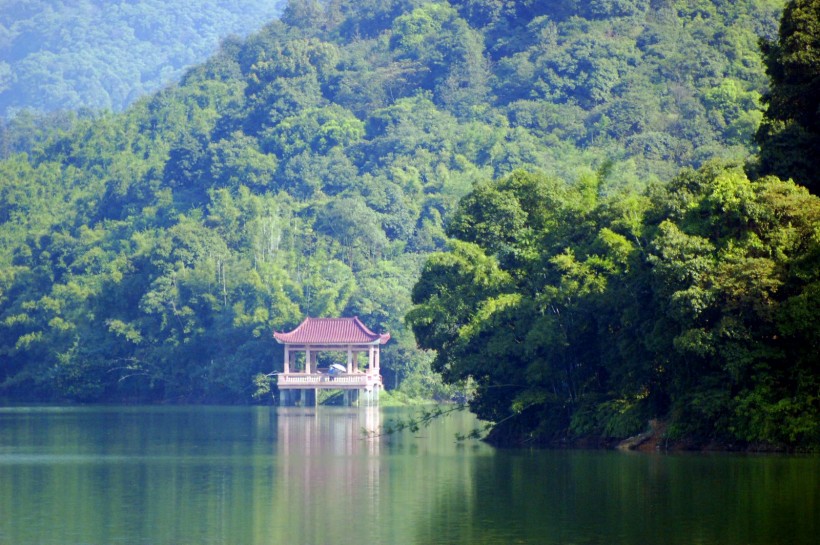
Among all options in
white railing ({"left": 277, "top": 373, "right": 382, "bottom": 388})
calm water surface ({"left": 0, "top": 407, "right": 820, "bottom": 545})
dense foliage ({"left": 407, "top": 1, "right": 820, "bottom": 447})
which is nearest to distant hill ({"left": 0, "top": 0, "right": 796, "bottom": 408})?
white railing ({"left": 277, "top": 373, "right": 382, "bottom": 388})

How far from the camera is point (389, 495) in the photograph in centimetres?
2553

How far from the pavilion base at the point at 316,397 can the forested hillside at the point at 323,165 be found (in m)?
2.16

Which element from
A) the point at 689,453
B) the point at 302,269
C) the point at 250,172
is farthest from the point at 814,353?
the point at 250,172

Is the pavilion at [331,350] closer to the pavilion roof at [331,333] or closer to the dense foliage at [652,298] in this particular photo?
the pavilion roof at [331,333]

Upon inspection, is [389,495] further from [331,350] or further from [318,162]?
[318,162]

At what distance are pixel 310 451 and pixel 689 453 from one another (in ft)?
32.3

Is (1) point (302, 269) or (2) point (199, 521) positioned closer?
(2) point (199, 521)

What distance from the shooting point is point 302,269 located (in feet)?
267

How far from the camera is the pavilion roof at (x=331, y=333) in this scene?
67.3 metres

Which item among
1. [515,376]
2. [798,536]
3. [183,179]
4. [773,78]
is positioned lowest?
[798,536]

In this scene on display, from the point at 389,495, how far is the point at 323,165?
7789cm

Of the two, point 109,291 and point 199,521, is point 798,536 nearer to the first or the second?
point 199,521

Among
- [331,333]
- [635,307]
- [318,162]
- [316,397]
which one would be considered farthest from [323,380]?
[318,162]

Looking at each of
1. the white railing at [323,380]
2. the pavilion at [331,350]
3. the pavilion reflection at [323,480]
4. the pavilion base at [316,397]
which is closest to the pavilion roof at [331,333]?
the pavilion at [331,350]
